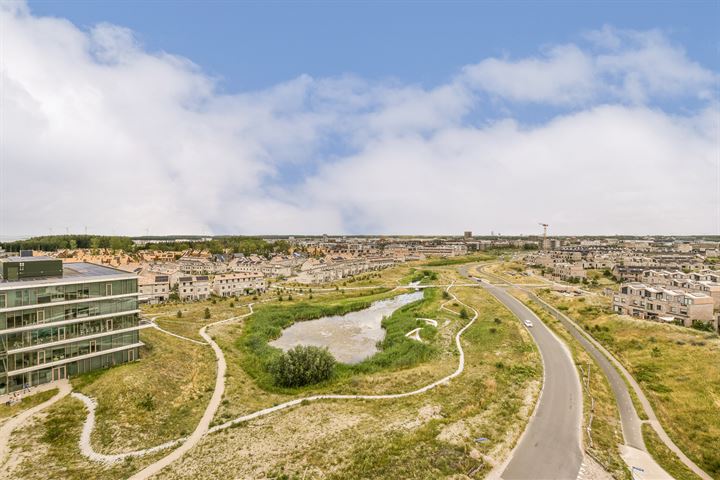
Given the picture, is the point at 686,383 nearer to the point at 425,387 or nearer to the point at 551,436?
the point at 551,436

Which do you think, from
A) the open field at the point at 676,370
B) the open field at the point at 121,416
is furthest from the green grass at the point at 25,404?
the open field at the point at 676,370

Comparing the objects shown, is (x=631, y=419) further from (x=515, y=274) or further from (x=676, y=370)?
(x=515, y=274)

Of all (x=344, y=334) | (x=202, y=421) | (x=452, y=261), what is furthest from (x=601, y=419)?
(x=452, y=261)

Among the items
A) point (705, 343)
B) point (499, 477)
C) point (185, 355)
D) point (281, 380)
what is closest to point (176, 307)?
point (185, 355)

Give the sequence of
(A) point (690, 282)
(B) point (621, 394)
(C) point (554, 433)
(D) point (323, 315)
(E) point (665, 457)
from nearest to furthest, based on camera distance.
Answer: (E) point (665, 457) < (C) point (554, 433) < (B) point (621, 394) < (A) point (690, 282) < (D) point (323, 315)

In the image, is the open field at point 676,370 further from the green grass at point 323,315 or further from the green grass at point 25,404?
the green grass at point 25,404

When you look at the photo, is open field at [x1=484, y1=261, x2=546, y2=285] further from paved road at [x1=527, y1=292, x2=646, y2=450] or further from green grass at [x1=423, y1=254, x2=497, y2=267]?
paved road at [x1=527, y1=292, x2=646, y2=450]
